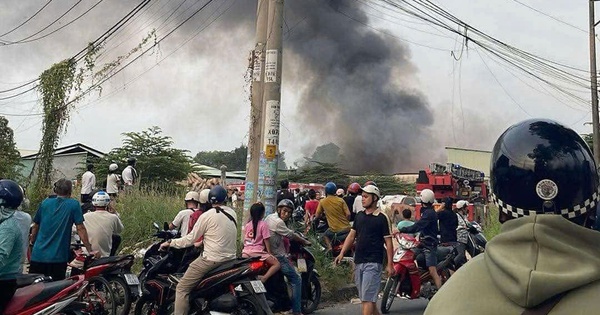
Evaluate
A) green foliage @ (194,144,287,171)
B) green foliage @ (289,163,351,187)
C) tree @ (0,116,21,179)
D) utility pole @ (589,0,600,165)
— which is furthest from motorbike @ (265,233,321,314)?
green foliage @ (194,144,287,171)

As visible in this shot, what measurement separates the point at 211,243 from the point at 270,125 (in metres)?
2.43

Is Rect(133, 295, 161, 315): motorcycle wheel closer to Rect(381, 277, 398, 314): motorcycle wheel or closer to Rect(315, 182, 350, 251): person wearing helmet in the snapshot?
Rect(381, 277, 398, 314): motorcycle wheel

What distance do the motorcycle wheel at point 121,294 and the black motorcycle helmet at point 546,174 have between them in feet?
21.5

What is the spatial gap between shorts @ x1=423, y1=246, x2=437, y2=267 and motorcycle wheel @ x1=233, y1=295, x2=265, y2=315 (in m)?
3.38

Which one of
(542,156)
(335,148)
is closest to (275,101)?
(542,156)

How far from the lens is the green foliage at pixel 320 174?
3962 centimetres

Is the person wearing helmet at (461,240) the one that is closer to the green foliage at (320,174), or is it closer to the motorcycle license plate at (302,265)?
the motorcycle license plate at (302,265)

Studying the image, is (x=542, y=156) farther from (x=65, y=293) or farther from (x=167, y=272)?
(x=167, y=272)

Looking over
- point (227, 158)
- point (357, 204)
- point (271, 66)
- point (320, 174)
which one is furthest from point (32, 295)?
point (227, 158)

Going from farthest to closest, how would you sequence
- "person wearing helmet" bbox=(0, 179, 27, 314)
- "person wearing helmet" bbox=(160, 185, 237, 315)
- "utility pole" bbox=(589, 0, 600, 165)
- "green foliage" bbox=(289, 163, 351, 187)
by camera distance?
"green foliage" bbox=(289, 163, 351, 187), "utility pole" bbox=(589, 0, 600, 165), "person wearing helmet" bbox=(160, 185, 237, 315), "person wearing helmet" bbox=(0, 179, 27, 314)

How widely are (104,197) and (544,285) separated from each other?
25.0ft

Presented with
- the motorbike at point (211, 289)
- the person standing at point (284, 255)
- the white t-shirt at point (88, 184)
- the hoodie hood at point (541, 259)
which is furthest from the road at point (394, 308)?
the hoodie hood at point (541, 259)

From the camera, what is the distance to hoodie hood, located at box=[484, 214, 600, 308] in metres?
1.29

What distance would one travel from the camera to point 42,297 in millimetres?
5676
